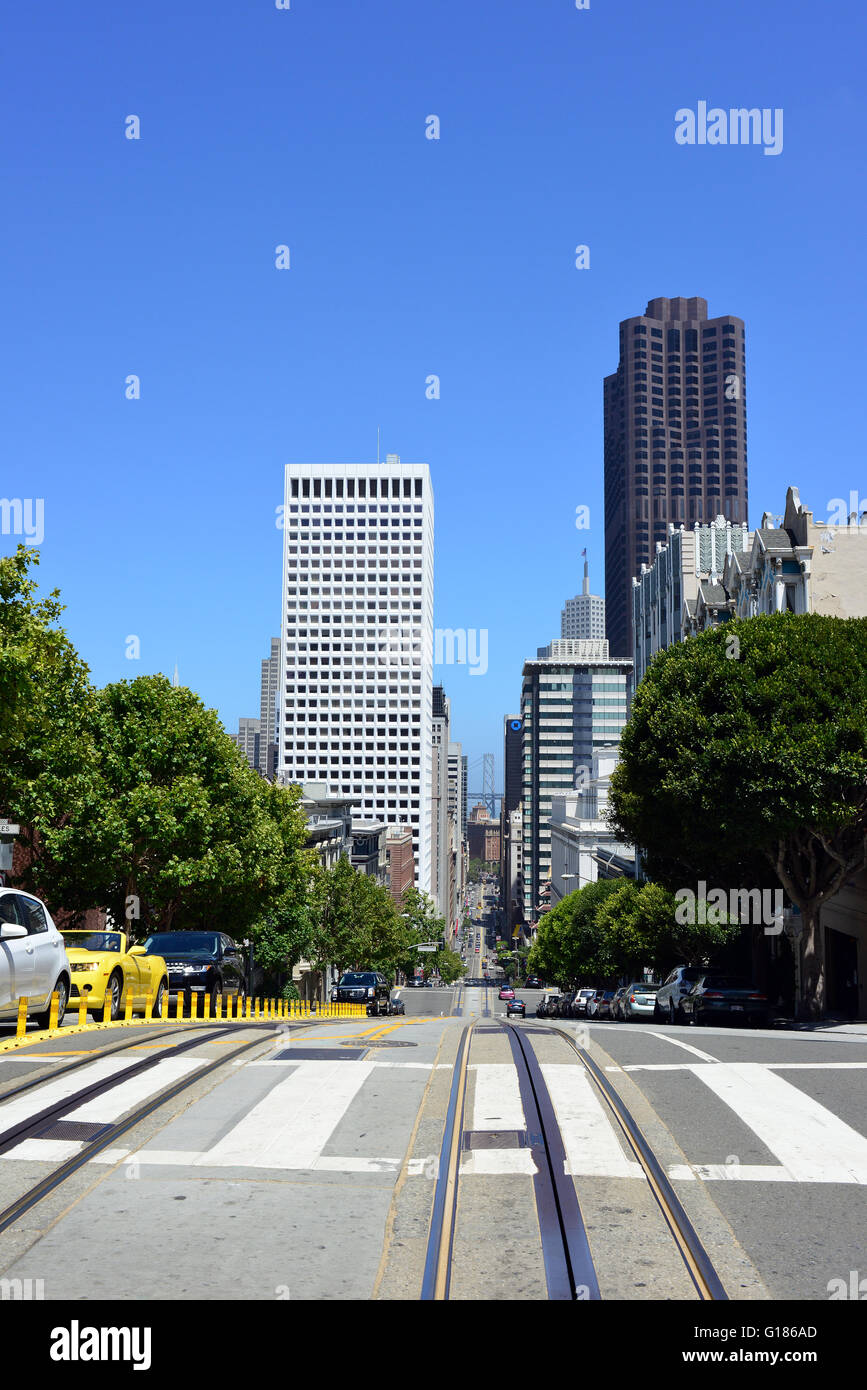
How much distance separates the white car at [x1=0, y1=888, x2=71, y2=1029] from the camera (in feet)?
45.4

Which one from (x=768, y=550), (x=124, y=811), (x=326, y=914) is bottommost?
(x=326, y=914)

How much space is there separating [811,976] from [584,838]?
116 m

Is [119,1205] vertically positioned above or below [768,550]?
below

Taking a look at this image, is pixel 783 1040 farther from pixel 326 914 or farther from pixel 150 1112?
pixel 326 914

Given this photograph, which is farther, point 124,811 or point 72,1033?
point 124,811

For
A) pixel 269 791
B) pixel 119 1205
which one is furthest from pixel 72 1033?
→ pixel 269 791

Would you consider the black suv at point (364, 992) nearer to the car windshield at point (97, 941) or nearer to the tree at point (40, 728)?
the tree at point (40, 728)

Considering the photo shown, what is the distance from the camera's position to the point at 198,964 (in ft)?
81.4

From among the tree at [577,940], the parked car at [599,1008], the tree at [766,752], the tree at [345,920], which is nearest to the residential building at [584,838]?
the tree at [577,940]

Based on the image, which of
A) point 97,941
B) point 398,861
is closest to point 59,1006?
Result: point 97,941

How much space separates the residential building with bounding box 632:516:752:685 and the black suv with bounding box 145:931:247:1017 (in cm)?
4035

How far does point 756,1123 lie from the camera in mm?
10227
